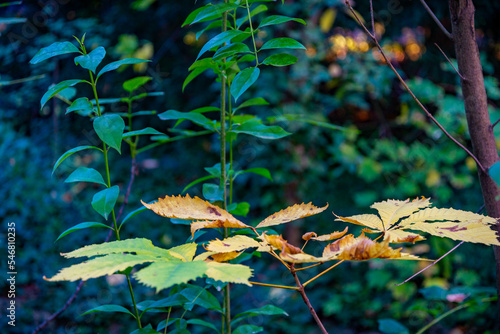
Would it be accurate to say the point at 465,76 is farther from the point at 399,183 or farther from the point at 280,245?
the point at 399,183

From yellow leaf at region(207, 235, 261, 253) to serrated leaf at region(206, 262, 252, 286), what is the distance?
1.6 inches

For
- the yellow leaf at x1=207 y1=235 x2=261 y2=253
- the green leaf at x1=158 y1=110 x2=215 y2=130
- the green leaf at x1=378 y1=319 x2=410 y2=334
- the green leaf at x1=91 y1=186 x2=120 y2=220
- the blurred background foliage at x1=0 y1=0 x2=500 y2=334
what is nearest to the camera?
the yellow leaf at x1=207 y1=235 x2=261 y2=253

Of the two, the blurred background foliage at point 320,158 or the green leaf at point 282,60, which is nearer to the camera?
the green leaf at point 282,60

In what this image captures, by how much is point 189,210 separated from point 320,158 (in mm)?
1801

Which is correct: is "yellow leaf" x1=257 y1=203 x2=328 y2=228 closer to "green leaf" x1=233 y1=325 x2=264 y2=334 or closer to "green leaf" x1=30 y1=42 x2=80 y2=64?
"green leaf" x1=233 y1=325 x2=264 y2=334

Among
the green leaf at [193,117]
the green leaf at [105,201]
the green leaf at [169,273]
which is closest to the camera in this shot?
the green leaf at [169,273]

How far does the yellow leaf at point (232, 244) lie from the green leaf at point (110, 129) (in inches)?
Answer: 7.6

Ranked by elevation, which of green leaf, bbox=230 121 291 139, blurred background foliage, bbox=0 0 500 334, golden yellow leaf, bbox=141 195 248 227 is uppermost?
green leaf, bbox=230 121 291 139

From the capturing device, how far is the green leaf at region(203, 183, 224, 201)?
0.64 m

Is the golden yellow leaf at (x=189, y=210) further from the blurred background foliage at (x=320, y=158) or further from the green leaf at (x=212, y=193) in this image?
the blurred background foliage at (x=320, y=158)

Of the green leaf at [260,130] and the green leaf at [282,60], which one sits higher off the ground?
the green leaf at [282,60]

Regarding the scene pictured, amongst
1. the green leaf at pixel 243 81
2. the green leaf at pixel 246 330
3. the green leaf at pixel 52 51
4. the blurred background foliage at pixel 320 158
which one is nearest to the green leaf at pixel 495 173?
the green leaf at pixel 243 81

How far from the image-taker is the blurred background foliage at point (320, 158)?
2041 millimetres

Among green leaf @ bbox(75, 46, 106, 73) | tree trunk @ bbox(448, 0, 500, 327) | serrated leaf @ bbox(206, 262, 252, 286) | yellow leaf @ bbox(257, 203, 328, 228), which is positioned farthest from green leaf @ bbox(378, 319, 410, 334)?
green leaf @ bbox(75, 46, 106, 73)
